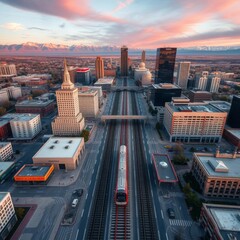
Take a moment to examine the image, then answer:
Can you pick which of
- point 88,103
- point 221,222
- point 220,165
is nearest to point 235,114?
point 220,165

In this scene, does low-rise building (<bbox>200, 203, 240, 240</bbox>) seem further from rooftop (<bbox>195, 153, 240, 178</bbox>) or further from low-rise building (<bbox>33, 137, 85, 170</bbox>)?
low-rise building (<bbox>33, 137, 85, 170</bbox>)

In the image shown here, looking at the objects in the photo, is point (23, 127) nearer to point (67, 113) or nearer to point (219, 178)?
point (67, 113)

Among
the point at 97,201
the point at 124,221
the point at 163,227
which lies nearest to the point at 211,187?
the point at 163,227

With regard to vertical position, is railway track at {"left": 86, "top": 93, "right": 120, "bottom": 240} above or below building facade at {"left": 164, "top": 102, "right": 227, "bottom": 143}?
below

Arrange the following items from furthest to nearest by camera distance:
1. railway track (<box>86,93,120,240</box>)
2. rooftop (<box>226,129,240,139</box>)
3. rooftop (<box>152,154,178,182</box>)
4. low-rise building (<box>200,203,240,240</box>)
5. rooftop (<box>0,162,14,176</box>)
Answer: rooftop (<box>226,129,240,139</box>) < rooftop (<box>0,162,14,176</box>) < rooftop (<box>152,154,178,182</box>) < railway track (<box>86,93,120,240</box>) < low-rise building (<box>200,203,240,240</box>)

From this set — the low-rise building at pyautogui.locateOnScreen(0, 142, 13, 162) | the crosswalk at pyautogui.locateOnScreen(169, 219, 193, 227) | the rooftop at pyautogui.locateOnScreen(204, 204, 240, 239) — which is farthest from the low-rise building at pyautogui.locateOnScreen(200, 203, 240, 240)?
the low-rise building at pyautogui.locateOnScreen(0, 142, 13, 162)

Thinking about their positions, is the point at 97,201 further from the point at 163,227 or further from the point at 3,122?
the point at 3,122
